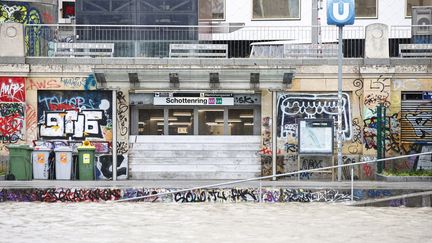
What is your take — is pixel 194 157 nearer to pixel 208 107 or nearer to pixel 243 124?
pixel 208 107

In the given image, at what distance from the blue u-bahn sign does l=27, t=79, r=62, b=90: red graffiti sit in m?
8.62

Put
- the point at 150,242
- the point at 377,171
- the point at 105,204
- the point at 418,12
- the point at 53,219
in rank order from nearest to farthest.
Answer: the point at 150,242 → the point at 53,219 → the point at 105,204 → the point at 377,171 → the point at 418,12

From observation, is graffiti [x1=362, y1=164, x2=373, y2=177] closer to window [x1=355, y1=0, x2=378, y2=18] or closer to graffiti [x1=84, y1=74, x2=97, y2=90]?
graffiti [x1=84, y1=74, x2=97, y2=90]

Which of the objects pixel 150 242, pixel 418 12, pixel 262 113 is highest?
pixel 418 12

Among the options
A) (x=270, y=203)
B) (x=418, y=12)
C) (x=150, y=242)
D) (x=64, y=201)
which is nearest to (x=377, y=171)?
(x=270, y=203)

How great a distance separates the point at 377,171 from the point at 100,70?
8867 millimetres

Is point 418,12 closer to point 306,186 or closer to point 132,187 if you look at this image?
point 306,186

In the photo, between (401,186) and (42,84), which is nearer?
(401,186)

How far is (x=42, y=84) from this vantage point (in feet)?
89.6

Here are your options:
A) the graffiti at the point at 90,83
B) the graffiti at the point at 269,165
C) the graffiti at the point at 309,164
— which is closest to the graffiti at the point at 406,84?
the graffiti at the point at 309,164

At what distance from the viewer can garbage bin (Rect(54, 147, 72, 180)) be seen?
26.5 m

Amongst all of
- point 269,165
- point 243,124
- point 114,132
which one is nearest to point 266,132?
point 243,124

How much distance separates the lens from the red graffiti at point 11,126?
2720 cm

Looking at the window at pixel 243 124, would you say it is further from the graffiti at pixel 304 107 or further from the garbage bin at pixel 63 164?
the garbage bin at pixel 63 164
